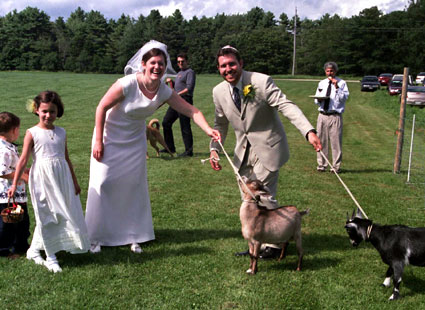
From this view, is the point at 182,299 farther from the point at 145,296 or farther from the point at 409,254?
the point at 409,254

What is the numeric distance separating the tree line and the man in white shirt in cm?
7406

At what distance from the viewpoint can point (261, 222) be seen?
4.55 metres

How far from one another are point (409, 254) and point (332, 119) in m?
6.64

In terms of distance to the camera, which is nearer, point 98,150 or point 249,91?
point 249,91

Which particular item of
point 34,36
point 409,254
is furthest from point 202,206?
point 34,36

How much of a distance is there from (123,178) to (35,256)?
4.48ft

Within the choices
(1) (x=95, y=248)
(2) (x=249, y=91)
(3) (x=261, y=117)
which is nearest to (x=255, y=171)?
(3) (x=261, y=117)

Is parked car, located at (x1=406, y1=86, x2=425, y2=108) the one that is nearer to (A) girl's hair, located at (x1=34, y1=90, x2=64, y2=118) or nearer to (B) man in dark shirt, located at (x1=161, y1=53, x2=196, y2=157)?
(B) man in dark shirt, located at (x1=161, y1=53, x2=196, y2=157)

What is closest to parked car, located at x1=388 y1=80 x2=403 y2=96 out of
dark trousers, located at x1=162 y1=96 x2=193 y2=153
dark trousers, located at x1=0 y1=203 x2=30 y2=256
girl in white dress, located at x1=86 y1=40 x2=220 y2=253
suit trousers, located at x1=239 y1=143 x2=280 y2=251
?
dark trousers, located at x1=162 y1=96 x2=193 y2=153

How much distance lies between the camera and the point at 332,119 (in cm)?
1039

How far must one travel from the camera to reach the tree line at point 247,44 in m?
80.1

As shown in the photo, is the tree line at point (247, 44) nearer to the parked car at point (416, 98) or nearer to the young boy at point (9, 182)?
the parked car at point (416, 98)

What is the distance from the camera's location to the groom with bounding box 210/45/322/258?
4.68 m

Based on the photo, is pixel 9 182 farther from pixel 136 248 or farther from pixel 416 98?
pixel 416 98
